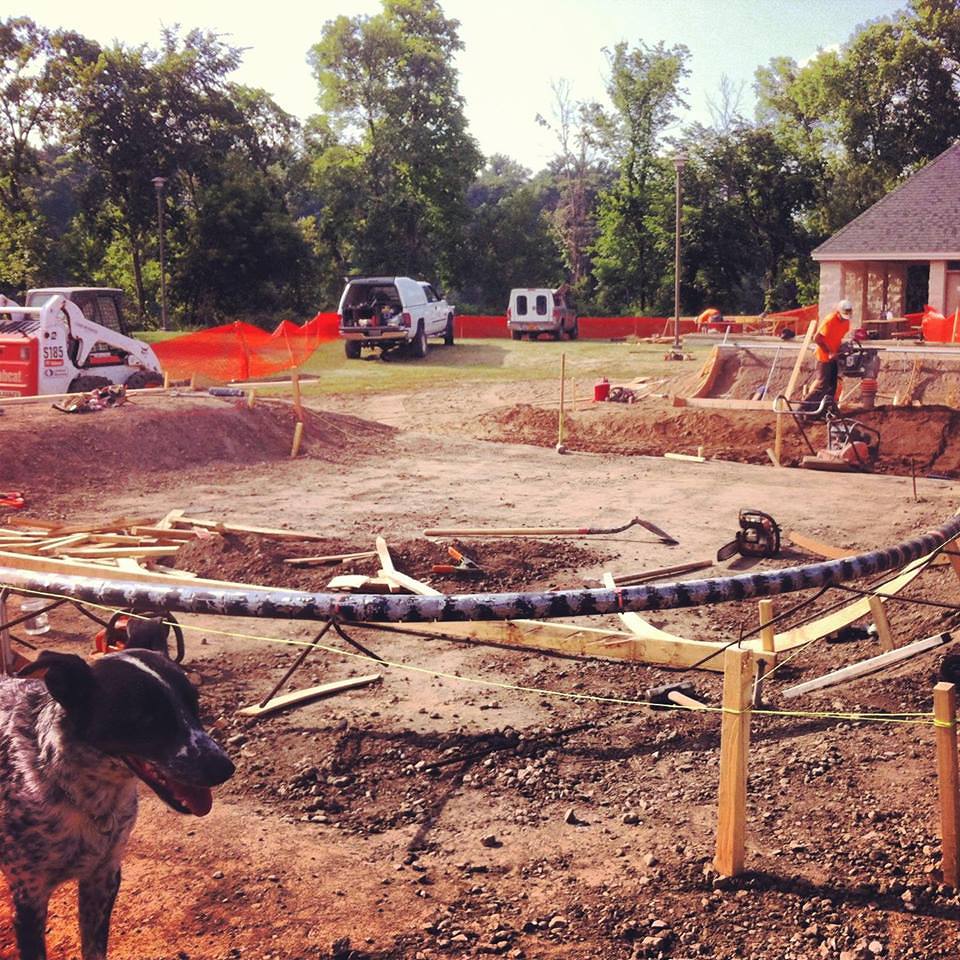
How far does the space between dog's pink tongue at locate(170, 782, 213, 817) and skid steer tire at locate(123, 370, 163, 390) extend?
18.5 m

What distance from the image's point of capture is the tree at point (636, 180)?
56750mm

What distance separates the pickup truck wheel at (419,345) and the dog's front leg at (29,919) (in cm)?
3020

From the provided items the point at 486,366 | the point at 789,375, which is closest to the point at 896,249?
the point at 486,366

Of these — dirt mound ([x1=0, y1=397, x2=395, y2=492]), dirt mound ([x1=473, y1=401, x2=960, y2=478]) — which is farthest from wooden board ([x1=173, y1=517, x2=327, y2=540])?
dirt mound ([x1=473, y1=401, x2=960, y2=478])

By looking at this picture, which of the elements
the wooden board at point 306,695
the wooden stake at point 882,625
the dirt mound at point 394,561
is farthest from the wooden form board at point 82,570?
the wooden stake at point 882,625

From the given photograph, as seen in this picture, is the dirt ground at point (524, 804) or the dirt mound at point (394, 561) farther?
the dirt mound at point (394, 561)

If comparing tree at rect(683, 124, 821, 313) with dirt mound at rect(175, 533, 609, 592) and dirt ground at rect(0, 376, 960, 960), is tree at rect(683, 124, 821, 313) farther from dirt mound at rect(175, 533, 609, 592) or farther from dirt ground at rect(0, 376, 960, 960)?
dirt mound at rect(175, 533, 609, 592)

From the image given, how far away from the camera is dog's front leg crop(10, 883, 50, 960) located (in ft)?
12.7

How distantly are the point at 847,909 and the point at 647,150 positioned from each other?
5755 centimetres

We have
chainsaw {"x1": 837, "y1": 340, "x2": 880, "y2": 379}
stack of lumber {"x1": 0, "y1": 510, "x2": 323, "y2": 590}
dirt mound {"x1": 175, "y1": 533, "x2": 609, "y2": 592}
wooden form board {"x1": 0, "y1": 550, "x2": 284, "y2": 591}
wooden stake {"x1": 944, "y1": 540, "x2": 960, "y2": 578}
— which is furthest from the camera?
chainsaw {"x1": 837, "y1": 340, "x2": 880, "y2": 379}

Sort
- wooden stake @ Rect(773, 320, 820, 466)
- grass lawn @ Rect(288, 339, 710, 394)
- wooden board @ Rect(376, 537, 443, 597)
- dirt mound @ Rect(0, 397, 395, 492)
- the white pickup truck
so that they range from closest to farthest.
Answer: wooden board @ Rect(376, 537, 443, 597), dirt mound @ Rect(0, 397, 395, 492), wooden stake @ Rect(773, 320, 820, 466), grass lawn @ Rect(288, 339, 710, 394), the white pickup truck

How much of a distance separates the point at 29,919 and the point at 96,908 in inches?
8.7

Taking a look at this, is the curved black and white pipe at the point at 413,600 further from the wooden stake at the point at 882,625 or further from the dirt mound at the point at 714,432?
the dirt mound at the point at 714,432

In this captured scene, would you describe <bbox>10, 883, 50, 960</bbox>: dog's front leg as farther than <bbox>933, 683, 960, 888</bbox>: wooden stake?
No
